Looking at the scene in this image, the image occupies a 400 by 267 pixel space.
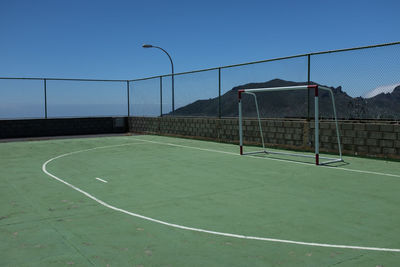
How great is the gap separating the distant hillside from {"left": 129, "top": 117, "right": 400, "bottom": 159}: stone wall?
0.96 ft

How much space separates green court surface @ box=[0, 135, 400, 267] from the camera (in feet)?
12.8

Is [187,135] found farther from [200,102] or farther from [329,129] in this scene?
[329,129]

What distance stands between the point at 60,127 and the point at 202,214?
59.0ft

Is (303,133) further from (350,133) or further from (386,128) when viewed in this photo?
(386,128)

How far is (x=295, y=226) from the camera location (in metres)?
4.79

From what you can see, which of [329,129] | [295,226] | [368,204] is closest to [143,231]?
[295,226]

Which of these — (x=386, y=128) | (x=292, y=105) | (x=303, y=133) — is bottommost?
(x=303, y=133)

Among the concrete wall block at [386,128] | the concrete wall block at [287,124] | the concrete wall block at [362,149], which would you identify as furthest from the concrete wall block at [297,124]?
the concrete wall block at [386,128]

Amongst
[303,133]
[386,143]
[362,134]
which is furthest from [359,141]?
[303,133]

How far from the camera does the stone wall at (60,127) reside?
2009 cm

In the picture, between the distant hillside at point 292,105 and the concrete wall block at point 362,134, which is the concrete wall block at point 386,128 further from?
the concrete wall block at point 362,134

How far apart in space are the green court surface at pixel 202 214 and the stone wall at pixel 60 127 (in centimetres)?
1142

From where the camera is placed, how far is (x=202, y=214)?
5352 millimetres

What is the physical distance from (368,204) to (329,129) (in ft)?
19.5
